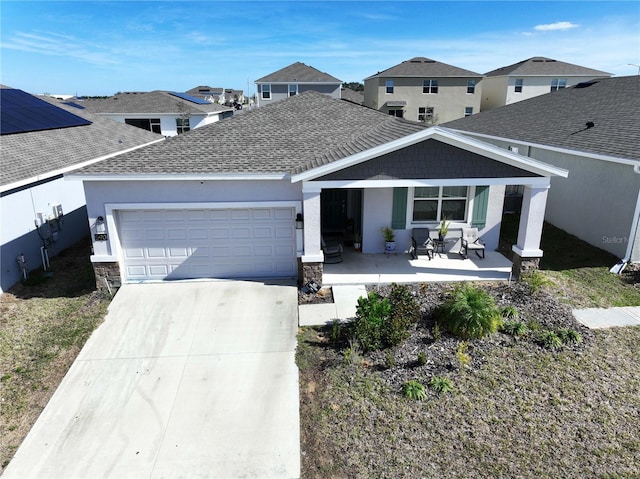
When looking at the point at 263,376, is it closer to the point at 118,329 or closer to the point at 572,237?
the point at 118,329

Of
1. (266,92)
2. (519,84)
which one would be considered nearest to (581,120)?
(519,84)

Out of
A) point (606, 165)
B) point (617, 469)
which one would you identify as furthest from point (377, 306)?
point (606, 165)

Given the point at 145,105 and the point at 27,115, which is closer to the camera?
the point at 27,115

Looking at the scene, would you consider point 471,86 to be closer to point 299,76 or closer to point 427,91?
point 427,91

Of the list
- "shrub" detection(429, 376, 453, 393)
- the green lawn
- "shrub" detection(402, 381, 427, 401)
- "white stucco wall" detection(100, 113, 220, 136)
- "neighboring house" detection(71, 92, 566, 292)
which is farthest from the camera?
"white stucco wall" detection(100, 113, 220, 136)

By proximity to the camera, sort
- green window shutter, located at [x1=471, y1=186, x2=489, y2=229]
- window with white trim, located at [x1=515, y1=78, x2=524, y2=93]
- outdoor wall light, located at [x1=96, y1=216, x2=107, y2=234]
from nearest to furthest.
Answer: outdoor wall light, located at [x1=96, y1=216, x2=107, y2=234] < green window shutter, located at [x1=471, y1=186, x2=489, y2=229] < window with white trim, located at [x1=515, y1=78, x2=524, y2=93]

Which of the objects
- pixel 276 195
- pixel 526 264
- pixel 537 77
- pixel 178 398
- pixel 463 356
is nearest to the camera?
pixel 178 398

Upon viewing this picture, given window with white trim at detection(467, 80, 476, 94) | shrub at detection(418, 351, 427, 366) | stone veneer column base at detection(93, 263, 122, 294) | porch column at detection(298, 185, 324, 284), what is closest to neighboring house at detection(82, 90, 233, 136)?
stone veneer column base at detection(93, 263, 122, 294)

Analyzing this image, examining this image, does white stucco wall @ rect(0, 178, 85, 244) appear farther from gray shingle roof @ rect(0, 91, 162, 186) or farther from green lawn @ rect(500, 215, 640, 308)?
green lawn @ rect(500, 215, 640, 308)
